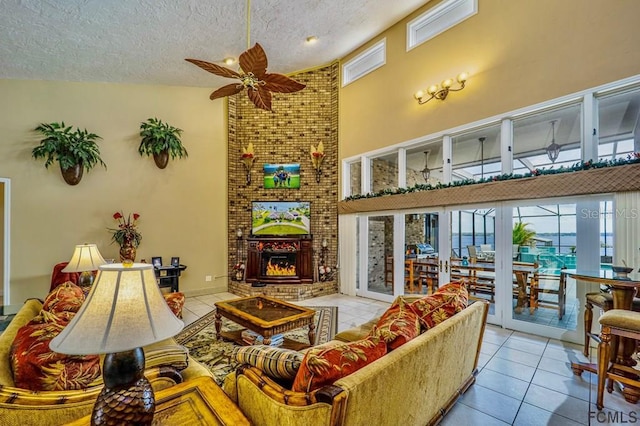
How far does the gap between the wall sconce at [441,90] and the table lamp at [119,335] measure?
496cm

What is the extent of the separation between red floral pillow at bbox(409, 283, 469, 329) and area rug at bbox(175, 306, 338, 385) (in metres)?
1.84

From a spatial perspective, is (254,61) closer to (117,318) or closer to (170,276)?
(117,318)

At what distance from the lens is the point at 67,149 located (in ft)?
15.9

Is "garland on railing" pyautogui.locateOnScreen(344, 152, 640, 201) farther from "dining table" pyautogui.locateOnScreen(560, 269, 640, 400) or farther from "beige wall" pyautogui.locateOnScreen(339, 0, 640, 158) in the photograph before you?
"dining table" pyautogui.locateOnScreen(560, 269, 640, 400)

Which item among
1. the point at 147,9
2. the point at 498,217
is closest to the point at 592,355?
the point at 498,217

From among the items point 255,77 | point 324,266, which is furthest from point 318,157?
point 255,77

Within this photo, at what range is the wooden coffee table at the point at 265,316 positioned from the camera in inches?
114

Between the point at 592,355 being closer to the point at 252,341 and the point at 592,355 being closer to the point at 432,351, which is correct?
the point at 432,351

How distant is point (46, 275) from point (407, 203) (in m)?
Result: 6.41

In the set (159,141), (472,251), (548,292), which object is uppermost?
(159,141)

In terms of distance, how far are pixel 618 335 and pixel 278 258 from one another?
509 cm

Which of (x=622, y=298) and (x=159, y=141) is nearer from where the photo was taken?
(x=622, y=298)

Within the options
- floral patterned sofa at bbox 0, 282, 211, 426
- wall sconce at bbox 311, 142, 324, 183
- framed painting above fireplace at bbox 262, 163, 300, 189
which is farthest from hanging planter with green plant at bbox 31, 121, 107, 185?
wall sconce at bbox 311, 142, 324, 183

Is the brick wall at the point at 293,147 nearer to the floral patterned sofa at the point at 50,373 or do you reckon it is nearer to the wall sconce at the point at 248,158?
the wall sconce at the point at 248,158
